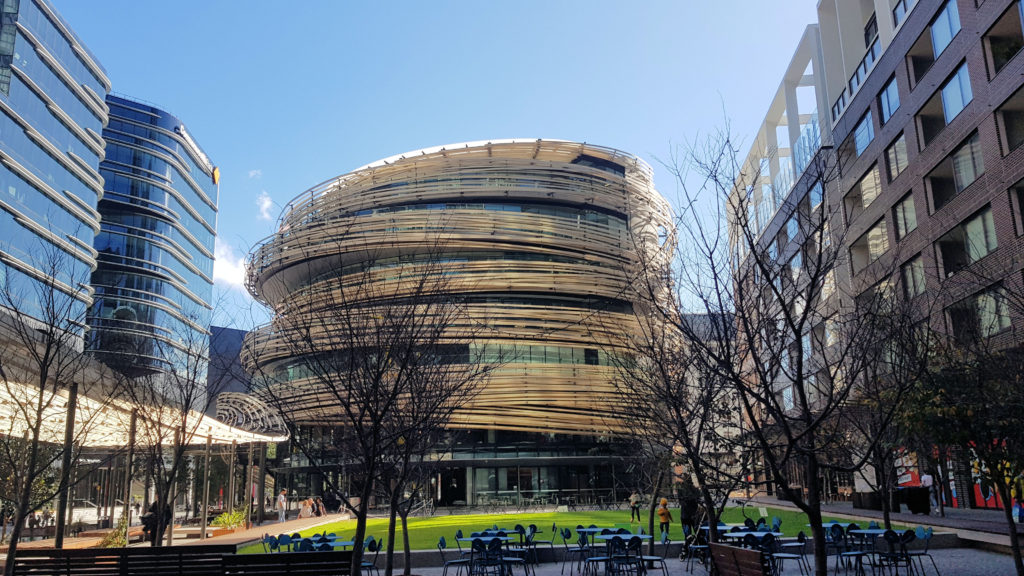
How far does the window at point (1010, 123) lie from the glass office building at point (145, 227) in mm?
71943

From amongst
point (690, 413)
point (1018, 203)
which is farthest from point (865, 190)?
point (690, 413)

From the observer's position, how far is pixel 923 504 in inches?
1246

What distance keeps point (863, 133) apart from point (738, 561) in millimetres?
33062

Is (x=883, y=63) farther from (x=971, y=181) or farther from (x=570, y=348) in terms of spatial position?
(x=570, y=348)

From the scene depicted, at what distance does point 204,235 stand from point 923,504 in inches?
3707

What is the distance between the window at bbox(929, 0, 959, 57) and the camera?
29.2 meters

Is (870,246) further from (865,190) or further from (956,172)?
(956,172)

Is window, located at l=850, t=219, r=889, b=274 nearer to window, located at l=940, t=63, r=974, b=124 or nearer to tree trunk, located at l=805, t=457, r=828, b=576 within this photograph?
window, located at l=940, t=63, r=974, b=124

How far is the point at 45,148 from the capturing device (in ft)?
207

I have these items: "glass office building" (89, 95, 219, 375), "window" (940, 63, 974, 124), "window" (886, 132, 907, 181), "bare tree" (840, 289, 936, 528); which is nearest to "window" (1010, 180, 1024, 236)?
"window" (940, 63, 974, 124)

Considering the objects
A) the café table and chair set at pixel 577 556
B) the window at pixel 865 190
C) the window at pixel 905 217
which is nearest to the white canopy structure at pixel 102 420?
the café table and chair set at pixel 577 556

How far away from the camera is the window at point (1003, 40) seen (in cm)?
2562

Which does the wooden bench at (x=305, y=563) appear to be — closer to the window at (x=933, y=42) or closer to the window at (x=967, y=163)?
the window at (x=967, y=163)

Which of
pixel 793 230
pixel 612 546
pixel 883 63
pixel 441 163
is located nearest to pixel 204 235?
pixel 441 163
